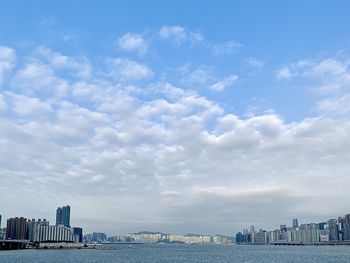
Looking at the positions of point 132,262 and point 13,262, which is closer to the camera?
point 13,262

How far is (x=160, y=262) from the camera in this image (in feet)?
404

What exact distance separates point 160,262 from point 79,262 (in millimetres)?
24006

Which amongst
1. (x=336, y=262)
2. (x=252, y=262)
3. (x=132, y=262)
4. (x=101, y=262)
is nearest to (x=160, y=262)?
(x=132, y=262)

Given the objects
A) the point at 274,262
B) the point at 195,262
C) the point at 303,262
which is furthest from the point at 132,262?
the point at 303,262

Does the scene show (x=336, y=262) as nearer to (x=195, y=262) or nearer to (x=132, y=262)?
(x=195, y=262)

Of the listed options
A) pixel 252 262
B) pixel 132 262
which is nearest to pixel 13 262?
pixel 132 262

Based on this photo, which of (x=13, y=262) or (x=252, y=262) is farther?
(x=252, y=262)

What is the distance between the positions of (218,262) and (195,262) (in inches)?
283

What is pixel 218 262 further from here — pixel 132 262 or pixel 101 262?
pixel 101 262

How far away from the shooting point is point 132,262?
412ft

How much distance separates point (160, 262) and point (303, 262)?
43762mm

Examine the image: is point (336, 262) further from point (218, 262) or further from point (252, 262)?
point (218, 262)

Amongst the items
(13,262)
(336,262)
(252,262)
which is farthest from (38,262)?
(336,262)

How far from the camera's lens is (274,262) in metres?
127
